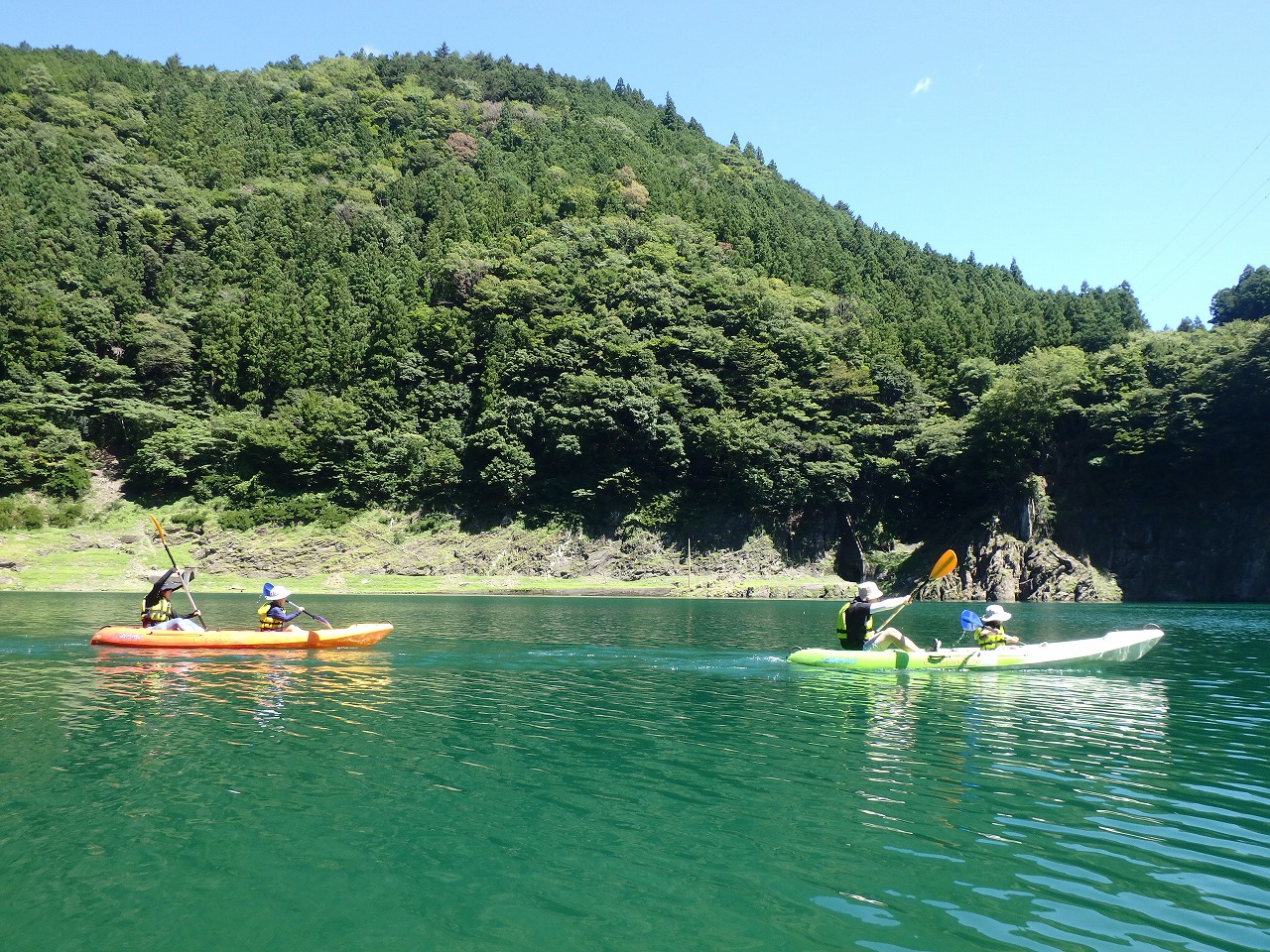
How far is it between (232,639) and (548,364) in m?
47.8

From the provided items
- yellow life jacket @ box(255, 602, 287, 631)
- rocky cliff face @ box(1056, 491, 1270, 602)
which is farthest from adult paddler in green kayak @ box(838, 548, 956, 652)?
rocky cliff face @ box(1056, 491, 1270, 602)

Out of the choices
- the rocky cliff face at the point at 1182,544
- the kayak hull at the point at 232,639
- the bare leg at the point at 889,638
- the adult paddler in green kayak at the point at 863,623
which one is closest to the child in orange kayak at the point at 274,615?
the kayak hull at the point at 232,639

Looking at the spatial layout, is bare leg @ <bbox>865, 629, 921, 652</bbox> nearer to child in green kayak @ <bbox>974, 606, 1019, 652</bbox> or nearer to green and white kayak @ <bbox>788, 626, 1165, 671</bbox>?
green and white kayak @ <bbox>788, 626, 1165, 671</bbox>

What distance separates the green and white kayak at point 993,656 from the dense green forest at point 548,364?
40.3 m

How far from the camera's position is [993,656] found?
19.5 metres

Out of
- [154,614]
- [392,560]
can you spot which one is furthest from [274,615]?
[392,560]

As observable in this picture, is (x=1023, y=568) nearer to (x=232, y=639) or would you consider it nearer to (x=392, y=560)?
(x=392, y=560)

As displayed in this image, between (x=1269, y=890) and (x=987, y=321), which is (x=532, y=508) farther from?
(x=1269, y=890)

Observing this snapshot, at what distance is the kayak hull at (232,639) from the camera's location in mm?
21031

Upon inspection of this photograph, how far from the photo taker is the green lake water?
19.1 ft

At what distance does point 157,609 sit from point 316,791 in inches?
611

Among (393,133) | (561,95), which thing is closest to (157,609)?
(393,133)

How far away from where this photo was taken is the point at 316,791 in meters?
8.94

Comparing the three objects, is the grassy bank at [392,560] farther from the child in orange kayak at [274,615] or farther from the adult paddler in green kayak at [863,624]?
the adult paddler in green kayak at [863,624]
